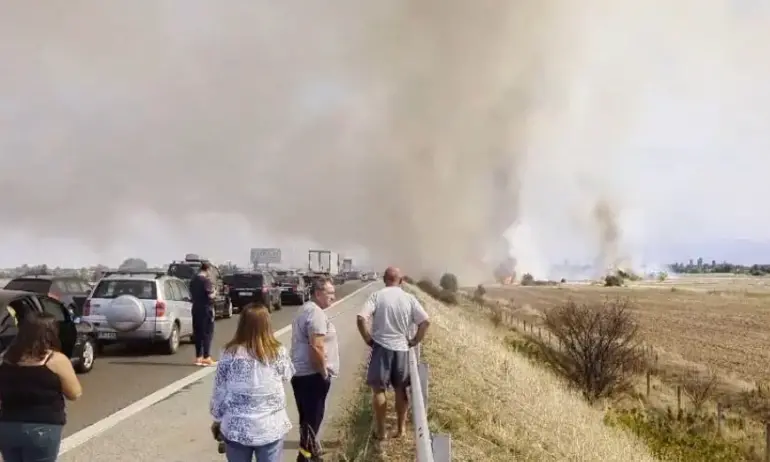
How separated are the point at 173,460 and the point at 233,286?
907 inches

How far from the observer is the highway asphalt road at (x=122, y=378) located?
8.77 meters

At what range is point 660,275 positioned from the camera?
14850cm

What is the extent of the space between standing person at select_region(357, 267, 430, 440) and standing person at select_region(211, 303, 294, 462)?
2.41 meters

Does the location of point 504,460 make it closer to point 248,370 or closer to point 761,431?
point 248,370

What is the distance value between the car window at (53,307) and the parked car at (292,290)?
81.1 feet

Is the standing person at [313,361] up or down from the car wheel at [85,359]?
up

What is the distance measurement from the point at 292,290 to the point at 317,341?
3008 centimetres

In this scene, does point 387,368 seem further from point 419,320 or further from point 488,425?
point 488,425

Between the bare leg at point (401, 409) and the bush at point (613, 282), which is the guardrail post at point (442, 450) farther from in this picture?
the bush at point (613, 282)

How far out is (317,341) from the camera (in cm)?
570

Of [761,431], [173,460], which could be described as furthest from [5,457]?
[761,431]

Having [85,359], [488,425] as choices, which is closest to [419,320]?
[488,425]

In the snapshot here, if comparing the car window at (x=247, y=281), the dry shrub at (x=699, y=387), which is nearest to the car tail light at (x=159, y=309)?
the dry shrub at (x=699, y=387)

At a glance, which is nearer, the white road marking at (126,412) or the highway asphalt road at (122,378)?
the white road marking at (126,412)
